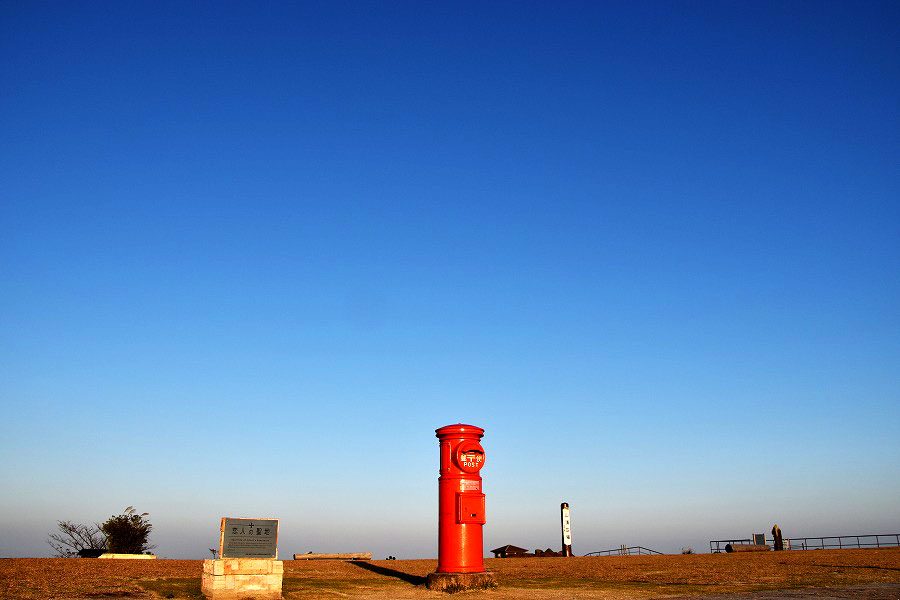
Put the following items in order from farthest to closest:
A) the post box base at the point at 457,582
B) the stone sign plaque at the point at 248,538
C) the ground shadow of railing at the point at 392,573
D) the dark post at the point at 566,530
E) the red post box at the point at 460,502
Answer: the dark post at the point at 566,530 < the ground shadow of railing at the point at 392,573 < the red post box at the point at 460,502 < the post box base at the point at 457,582 < the stone sign plaque at the point at 248,538

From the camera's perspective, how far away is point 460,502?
17219 millimetres

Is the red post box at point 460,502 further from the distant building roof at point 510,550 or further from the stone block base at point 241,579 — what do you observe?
the distant building roof at point 510,550

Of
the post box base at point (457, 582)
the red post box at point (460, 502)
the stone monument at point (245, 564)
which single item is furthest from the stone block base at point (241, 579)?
the red post box at point (460, 502)

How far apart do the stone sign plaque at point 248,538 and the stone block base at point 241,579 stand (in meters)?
0.12

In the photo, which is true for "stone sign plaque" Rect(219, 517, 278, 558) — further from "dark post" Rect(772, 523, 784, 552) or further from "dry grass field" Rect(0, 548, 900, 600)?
"dark post" Rect(772, 523, 784, 552)

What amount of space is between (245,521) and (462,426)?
225 inches

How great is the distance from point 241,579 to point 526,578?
8.40 m

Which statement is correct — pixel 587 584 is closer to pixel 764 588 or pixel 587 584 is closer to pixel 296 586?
pixel 764 588

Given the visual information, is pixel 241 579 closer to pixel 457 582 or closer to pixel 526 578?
pixel 457 582

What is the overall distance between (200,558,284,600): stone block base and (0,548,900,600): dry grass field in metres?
0.65

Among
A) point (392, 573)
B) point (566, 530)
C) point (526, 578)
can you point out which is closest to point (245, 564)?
point (392, 573)

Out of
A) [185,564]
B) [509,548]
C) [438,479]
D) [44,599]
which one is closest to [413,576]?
[438,479]

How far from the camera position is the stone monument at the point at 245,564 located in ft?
43.9

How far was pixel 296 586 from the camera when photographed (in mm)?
15508
